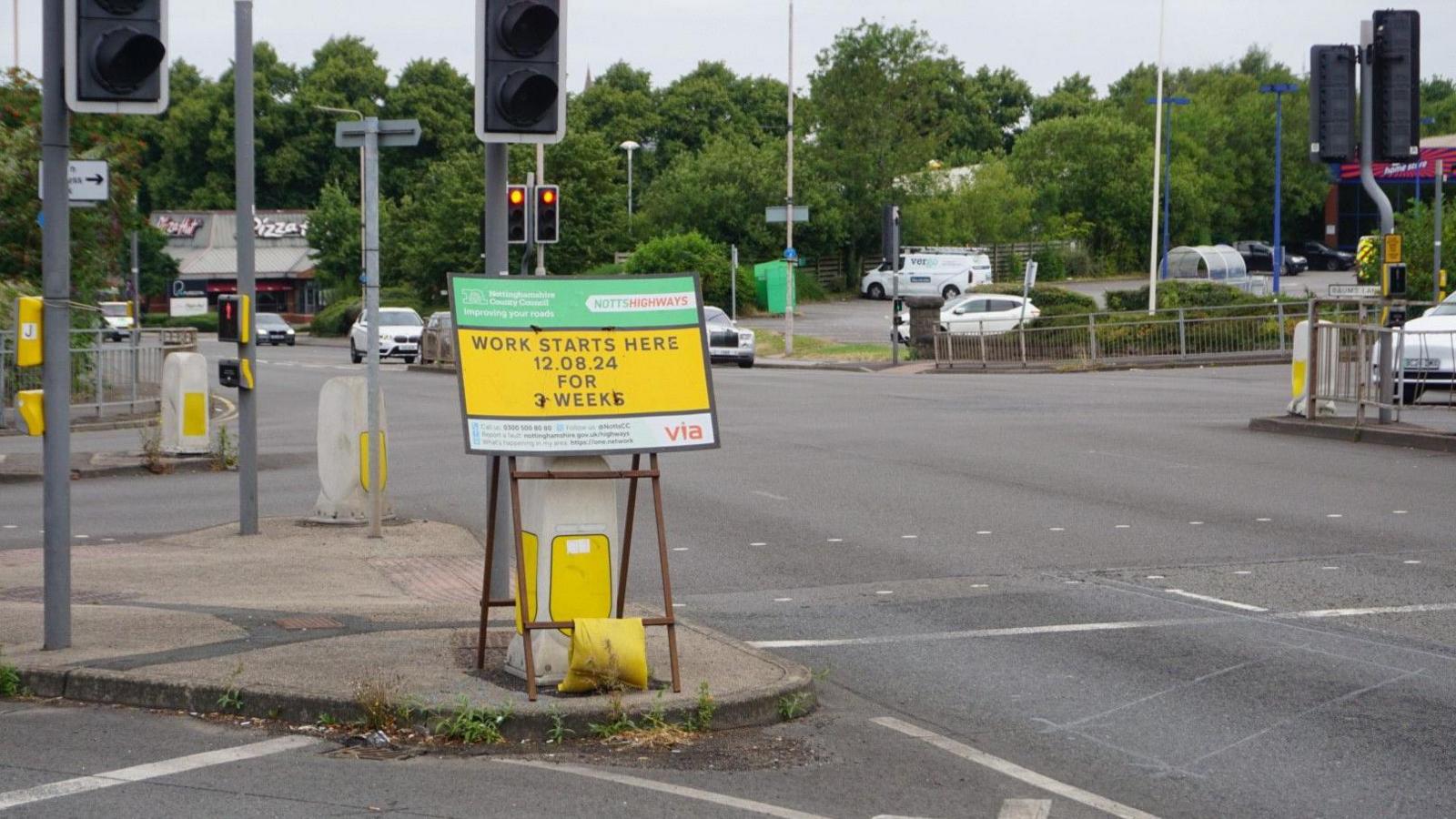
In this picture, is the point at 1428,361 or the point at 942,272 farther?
the point at 942,272

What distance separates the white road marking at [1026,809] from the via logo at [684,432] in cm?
233

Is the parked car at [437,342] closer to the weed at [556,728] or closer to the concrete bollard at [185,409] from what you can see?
the concrete bollard at [185,409]

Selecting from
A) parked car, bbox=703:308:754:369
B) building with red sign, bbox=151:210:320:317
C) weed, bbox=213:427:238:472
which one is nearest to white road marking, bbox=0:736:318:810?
weed, bbox=213:427:238:472

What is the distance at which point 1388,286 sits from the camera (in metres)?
20.0

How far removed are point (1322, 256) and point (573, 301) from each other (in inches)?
3329

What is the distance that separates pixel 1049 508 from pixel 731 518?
8.99 ft

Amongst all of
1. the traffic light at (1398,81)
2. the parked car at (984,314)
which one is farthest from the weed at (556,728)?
the parked car at (984,314)

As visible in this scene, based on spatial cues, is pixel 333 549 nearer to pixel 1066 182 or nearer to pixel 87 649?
pixel 87 649

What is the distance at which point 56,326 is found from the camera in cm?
823

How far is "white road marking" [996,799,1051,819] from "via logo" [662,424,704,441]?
2331 mm

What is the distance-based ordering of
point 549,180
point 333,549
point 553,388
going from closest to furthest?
point 553,388
point 333,549
point 549,180

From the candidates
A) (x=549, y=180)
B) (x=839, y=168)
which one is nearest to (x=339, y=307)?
(x=549, y=180)

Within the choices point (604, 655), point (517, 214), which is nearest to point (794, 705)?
point (604, 655)

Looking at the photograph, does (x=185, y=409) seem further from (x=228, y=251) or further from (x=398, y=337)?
(x=228, y=251)
